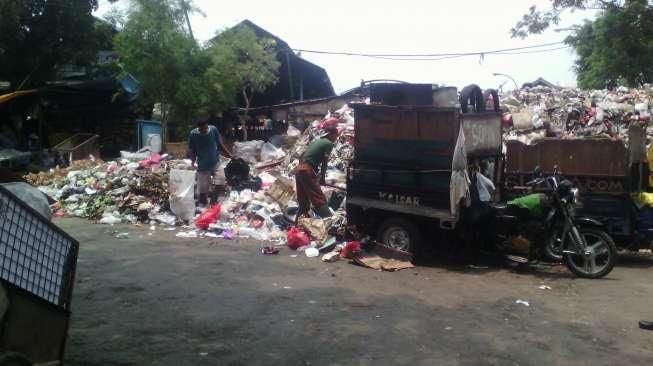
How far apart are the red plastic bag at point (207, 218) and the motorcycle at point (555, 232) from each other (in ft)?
14.9

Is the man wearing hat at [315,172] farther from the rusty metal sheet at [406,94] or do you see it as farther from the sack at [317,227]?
the rusty metal sheet at [406,94]

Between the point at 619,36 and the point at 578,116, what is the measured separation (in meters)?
8.14

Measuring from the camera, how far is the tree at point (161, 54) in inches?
603

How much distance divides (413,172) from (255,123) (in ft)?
38.4

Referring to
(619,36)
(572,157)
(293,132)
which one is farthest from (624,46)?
(572,157)

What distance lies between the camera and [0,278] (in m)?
2.65

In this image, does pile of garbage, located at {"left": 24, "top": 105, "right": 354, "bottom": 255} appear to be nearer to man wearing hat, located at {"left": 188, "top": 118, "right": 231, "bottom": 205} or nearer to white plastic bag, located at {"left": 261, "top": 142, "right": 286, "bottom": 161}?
man wearing hat, located at {"left": 188, "top": 118, "right": 231, "bottom": 205}

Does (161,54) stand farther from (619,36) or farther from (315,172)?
(619,36)

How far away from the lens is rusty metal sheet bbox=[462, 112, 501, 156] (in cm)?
730

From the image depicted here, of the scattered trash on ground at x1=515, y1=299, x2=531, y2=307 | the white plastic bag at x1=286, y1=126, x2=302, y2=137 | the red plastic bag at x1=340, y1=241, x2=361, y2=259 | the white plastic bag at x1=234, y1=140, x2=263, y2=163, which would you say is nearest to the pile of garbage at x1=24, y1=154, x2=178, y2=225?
the white plastic bag at x1=234, y1=140, x2=263, y2=163

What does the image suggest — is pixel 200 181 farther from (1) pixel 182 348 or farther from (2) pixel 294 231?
(1) pixel 182 348

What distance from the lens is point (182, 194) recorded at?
10031 millimetres

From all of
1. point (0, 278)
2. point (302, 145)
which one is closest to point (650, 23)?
point (302, 145)

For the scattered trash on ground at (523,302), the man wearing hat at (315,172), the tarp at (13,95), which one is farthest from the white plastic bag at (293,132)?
the scattered trash on ground at (523,302)
